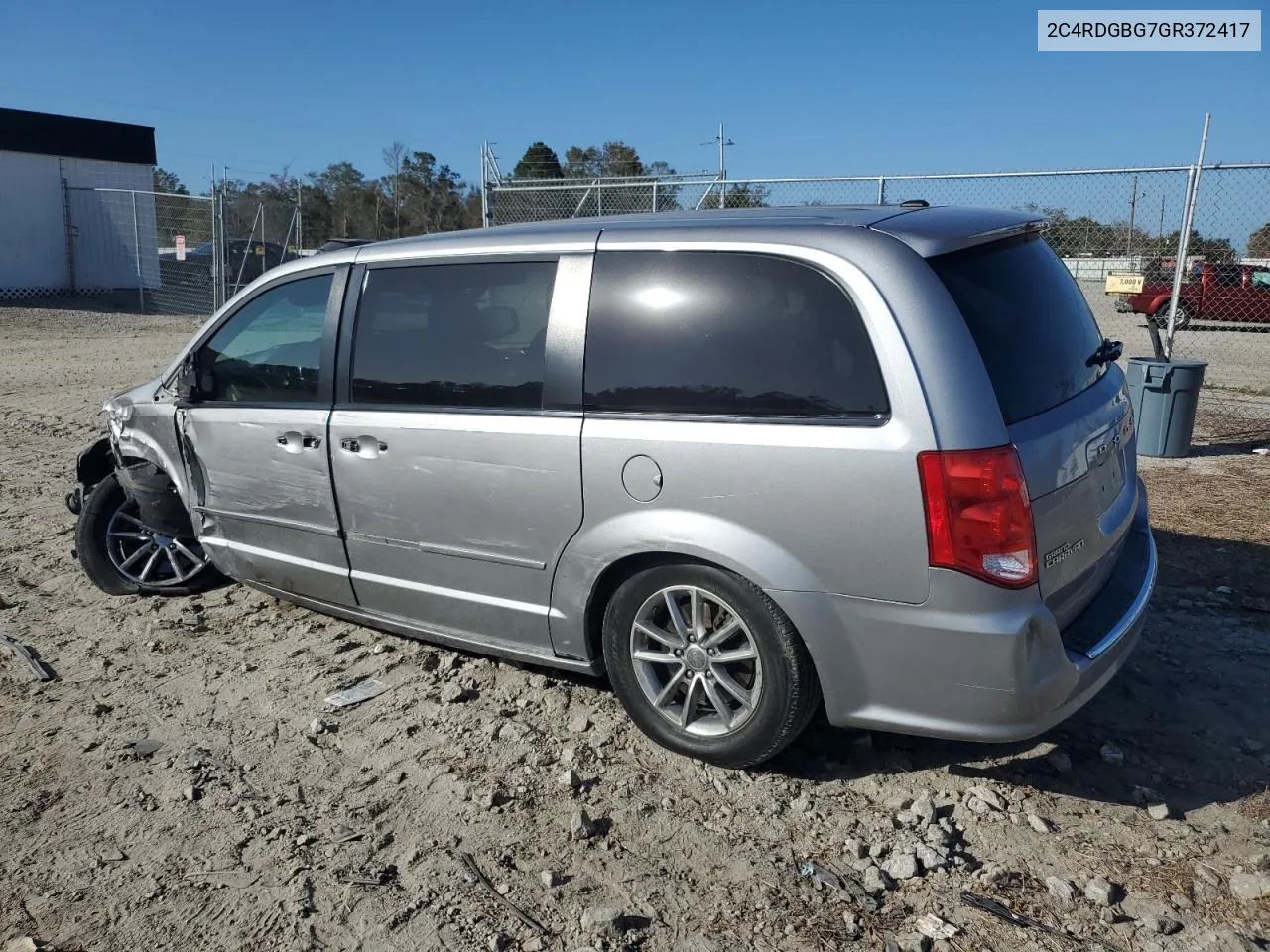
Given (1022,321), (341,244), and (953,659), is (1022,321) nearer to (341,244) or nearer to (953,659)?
(953,659)

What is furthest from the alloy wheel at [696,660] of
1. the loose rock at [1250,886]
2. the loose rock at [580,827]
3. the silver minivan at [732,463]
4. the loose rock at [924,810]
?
the loose rock at [1250,886]

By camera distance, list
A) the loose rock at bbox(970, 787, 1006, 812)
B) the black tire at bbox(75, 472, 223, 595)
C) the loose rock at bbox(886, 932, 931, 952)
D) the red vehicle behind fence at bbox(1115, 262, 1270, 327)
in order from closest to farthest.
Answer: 1. the loose rock at bbox(886, 932, 931, 952)
2. the loose rock at bbox(970, 787, 1006, 812)
3. the black tire at bbox(75, 472, 223, 595)
4. the red vehicle behind fence at bbox(1115, 262, 1270, 327)

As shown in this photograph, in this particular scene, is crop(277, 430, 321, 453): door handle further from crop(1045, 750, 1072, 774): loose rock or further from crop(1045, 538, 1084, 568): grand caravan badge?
crop(1045, 750, 1072, 774): loose rock

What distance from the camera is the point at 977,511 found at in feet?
9.08

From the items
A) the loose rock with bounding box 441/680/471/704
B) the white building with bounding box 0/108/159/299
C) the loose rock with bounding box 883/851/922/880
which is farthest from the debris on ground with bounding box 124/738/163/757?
the white building with bounding box 0/108/159/299

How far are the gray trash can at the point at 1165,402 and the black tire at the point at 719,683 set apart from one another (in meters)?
6.17

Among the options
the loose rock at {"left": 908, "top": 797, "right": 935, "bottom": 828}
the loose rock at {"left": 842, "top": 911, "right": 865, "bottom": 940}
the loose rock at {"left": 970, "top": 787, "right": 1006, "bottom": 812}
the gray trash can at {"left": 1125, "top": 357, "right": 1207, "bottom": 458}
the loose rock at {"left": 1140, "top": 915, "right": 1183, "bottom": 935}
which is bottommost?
the loose rock at {"left": 842, "top": 911, "right": 865, "bottom": 940}

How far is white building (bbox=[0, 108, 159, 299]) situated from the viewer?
916 inches

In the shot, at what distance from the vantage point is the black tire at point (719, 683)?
3123mm

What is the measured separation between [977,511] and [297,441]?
2.80 metres

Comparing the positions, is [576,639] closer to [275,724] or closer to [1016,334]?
[275,724]

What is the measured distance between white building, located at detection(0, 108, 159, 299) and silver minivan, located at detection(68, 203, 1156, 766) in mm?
21370

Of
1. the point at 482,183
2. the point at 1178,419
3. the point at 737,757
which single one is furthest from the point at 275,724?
the point at 482,183

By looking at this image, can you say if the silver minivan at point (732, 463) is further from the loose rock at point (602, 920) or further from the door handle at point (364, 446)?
the loose rock at point (602, 920)
